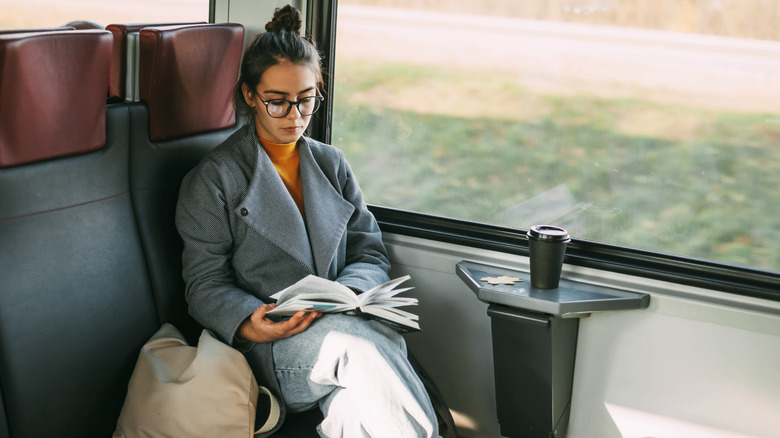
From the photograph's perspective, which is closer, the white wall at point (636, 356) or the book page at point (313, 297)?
the book page at point (313, 297)

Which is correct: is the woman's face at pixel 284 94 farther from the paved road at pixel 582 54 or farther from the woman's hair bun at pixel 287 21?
the paved road at pixel 582 54

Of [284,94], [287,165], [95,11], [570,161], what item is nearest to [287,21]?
[284,94]

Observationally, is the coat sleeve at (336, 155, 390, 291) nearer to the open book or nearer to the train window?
the open book

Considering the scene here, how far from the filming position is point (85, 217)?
1.84 m

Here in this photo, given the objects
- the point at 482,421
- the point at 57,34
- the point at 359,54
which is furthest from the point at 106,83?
the point at 482,421

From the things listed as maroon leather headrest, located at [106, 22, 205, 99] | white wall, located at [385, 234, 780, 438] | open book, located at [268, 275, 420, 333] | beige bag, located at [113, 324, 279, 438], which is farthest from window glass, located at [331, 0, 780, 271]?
beige bag, located at [113, 324, 279, 438]

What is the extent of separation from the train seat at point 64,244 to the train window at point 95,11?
0.81 metres

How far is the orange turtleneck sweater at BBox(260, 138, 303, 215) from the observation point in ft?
7.28

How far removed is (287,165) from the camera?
2.25 meters

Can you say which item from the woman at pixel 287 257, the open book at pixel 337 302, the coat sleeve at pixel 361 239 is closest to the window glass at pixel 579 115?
the coat sleeve at pixel 361 239

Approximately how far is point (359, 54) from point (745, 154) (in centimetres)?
129

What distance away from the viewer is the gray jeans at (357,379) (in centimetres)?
Answer: 181

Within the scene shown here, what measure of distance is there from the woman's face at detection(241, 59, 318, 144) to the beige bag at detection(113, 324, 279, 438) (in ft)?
2.03

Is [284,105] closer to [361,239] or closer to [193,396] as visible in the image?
[361,239]
